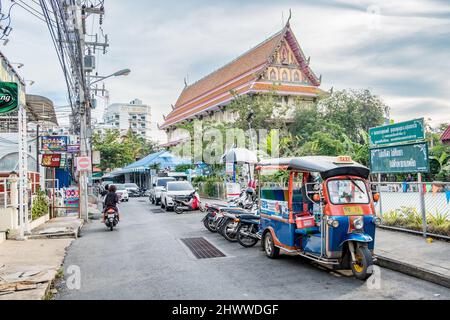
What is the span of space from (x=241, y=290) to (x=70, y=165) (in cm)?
3468

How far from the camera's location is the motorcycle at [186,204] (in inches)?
762

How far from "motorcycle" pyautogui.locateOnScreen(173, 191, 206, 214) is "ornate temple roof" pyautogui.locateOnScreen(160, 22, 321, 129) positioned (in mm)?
14983

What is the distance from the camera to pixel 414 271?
7.11 meters

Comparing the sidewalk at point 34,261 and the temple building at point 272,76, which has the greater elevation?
the temple building at point 272,76

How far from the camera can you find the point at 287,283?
6.78 meters

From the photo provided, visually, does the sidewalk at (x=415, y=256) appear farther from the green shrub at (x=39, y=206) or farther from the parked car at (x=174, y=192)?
the parked car at (x=174, y=192)

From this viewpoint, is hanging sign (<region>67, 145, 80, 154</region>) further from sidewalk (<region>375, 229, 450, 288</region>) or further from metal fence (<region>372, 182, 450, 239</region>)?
sidewalk (<region>375, 229, 450, 288</region>)

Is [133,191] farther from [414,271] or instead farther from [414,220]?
[414,271]

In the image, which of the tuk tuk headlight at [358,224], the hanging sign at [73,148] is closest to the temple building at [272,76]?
the hanging sign at [73,148]

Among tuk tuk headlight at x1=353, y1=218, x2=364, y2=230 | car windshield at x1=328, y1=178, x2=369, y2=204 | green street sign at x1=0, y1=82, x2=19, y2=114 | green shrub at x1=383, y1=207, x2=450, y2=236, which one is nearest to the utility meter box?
green street sign at x1=0, y1=82, x2=19, y2=114

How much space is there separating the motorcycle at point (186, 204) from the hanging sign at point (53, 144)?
29.0 feet

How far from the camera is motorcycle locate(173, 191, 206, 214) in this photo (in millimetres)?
19344

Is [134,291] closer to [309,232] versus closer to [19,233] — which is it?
[309,232]
